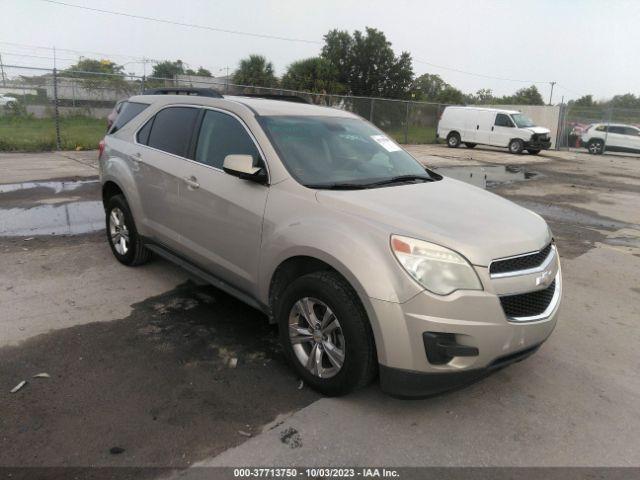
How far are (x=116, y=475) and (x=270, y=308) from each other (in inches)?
54.1

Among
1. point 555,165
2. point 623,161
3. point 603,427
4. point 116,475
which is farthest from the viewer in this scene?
point 623,161

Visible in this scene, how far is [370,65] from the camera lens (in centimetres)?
4334

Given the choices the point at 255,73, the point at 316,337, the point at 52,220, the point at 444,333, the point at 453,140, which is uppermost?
the point at 255,73

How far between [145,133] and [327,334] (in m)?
2.95

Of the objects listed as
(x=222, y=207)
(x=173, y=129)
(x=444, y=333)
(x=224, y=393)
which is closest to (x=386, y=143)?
(x=222, y=207)

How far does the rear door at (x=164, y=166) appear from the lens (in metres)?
4.27

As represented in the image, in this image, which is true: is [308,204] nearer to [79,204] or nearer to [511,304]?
[511,304]

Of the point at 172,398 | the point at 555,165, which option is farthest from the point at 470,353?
the point at 555,165

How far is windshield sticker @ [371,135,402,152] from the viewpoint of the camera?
4.32 metres

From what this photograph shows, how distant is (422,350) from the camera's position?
2684mm

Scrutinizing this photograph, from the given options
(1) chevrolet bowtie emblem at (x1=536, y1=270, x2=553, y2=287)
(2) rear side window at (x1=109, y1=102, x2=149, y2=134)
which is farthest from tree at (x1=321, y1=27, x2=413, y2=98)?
(1) chevrolet bowtie emblem at (x1=536, y1=270, x2=553, y2=287)

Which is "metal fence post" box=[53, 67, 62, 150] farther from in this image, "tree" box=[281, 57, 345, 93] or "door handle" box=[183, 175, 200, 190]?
"tree" box=[281, 57, 345, 93]

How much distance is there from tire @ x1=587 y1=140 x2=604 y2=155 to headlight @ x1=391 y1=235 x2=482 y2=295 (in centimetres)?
2756

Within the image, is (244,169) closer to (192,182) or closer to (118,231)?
(192,182)
